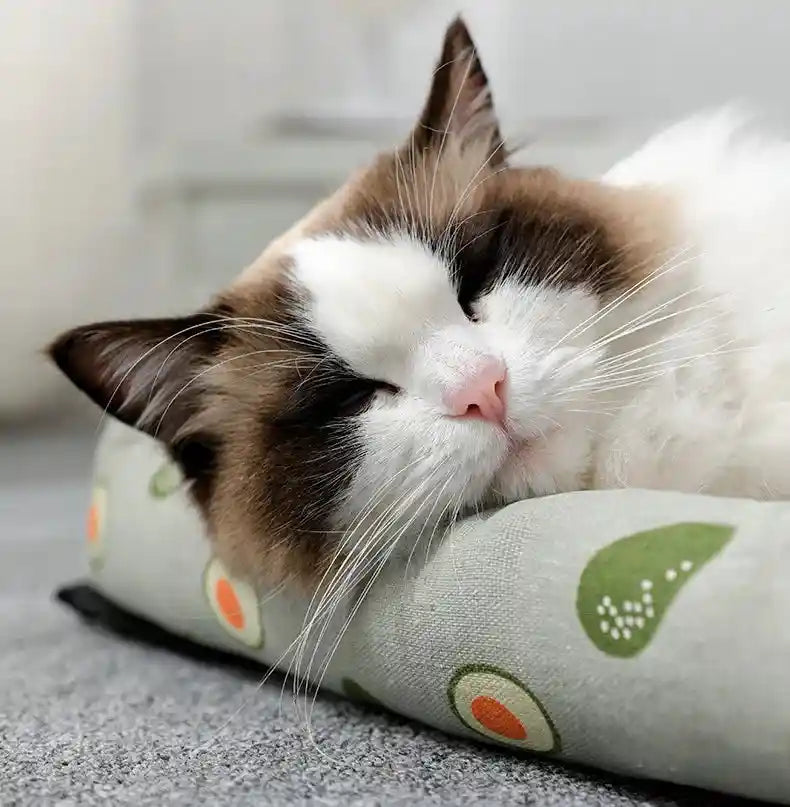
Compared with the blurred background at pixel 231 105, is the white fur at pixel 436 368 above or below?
below

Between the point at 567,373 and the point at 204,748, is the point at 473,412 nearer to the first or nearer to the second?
the point at 567,373

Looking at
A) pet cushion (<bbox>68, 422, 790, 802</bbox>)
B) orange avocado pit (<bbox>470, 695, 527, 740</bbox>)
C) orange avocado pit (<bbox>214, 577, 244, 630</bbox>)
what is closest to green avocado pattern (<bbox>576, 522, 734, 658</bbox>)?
pet cushion (<bbox>68, 422, 790, 802</bbox>)

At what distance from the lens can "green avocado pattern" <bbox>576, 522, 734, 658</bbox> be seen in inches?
27.5

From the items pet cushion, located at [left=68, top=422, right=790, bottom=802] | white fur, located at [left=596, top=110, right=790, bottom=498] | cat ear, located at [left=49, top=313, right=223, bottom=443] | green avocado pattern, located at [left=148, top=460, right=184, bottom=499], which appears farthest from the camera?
green avocado pattern, located at [left=148, top=460, right=184, bottom=499]

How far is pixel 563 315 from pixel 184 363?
0.39 meters

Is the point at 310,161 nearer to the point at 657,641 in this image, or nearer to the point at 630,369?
the point at 630,369

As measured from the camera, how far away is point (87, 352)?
1.02 m

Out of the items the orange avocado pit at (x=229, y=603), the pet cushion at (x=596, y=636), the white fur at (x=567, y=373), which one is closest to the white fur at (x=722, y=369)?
the white fur at (x=567, y=373)

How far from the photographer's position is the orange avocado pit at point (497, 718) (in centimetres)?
79

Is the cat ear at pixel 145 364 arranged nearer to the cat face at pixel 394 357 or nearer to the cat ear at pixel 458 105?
the cat face at pixel 394 357

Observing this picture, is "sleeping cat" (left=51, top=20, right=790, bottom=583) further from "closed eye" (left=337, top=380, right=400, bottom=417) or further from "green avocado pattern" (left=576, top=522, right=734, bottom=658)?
"green avocado pattern" (left=576, top=522, right=734, bottom=658)

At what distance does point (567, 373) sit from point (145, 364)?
42 cm

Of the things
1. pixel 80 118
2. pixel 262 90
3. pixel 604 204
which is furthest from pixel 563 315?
pixel 262 90

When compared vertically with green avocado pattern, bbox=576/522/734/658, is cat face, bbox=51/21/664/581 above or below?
above
